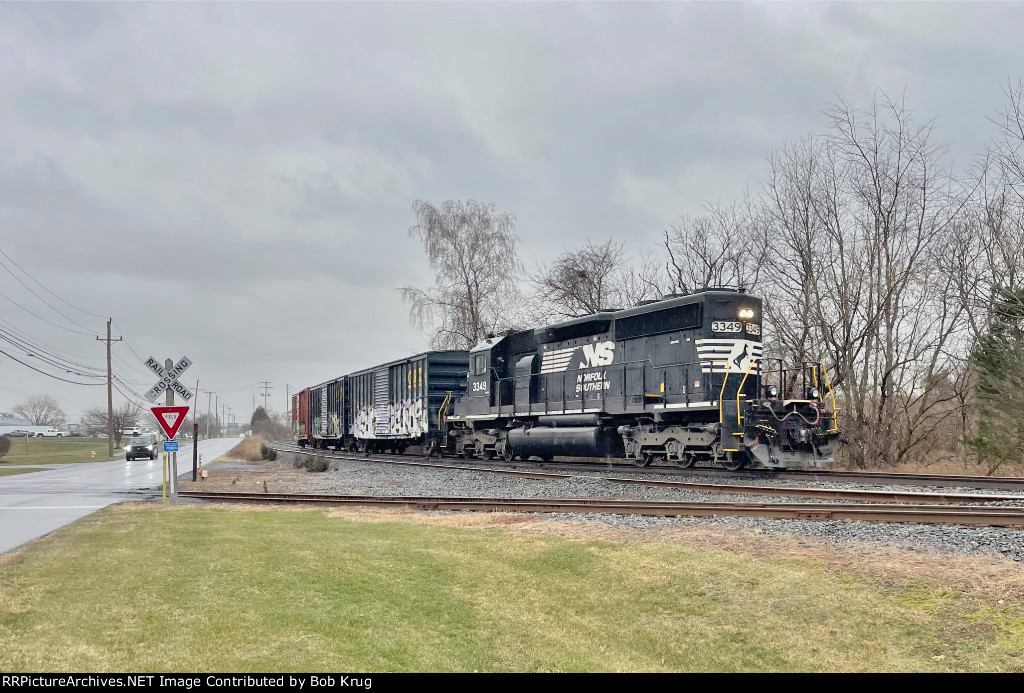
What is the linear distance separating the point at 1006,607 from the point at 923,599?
0.57 metres

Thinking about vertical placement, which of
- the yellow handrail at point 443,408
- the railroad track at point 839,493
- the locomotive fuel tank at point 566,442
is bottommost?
the railroad track at point 839,493

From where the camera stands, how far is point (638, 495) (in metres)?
14.7

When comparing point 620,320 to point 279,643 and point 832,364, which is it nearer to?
point 832,364

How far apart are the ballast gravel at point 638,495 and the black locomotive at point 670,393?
1.42 m

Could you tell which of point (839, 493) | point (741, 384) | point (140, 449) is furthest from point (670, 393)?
point (140, 449)

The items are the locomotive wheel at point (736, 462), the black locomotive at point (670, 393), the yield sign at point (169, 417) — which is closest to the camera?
the yield sign at point (169, 417)

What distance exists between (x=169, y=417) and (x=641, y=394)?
1051 centimetres

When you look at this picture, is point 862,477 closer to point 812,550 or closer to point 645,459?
point 645,459

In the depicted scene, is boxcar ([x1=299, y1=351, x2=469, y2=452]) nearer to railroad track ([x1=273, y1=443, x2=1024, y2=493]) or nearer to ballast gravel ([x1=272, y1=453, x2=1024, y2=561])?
ballast gravel ([x1=272, y1=453, x2=1024, y2=561])

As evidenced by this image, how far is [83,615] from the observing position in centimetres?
610

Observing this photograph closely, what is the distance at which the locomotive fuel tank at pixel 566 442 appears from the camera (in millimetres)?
21156

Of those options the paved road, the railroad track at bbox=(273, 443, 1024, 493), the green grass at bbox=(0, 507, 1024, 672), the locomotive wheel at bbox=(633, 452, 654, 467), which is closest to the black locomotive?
the locomotive wheel at bbox=(633, 452, 654, 467)

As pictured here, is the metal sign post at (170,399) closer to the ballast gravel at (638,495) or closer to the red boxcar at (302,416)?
the ballast gravel at (638,495)

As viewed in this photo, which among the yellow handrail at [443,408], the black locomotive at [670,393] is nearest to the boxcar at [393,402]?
the yellow handrail at [443,408]
